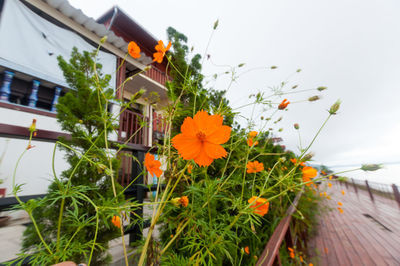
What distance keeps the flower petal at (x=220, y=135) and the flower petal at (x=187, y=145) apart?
0.14 feet

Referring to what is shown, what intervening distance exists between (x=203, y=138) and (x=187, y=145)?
5 centimetres

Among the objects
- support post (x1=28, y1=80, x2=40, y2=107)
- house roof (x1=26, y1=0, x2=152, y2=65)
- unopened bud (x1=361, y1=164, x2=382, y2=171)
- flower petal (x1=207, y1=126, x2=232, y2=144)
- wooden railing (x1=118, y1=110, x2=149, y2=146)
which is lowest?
unopened bud (x1=361, y1=164, x2=382, y2=171)

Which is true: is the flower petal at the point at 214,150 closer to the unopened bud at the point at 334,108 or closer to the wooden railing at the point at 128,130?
the unopened bud at the point at 334,108

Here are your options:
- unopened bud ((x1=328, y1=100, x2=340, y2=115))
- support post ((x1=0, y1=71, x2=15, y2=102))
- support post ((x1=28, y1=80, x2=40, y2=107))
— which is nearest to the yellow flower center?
unopened bud ((x1=328, y1=100, x2=340, y2=115))

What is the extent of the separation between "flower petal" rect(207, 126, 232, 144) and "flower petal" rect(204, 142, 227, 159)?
0.02 meters

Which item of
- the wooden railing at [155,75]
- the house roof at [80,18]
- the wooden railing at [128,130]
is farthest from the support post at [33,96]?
the wooden railing at [155,75]

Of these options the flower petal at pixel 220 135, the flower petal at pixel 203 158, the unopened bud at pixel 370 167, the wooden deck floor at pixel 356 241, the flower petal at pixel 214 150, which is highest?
the flower petal at pixel 220 135

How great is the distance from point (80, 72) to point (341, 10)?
3314 mm

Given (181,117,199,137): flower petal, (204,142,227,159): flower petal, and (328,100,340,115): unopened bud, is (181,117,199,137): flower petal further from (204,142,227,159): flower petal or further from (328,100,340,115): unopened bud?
(328,100,340,115): unopened bud

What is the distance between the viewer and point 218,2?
1.42 m

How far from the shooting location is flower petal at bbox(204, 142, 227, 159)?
1.43 feet

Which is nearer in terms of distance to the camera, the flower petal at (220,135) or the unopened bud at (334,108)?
the flower petal at (220,135)

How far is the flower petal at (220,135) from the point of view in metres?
0.43

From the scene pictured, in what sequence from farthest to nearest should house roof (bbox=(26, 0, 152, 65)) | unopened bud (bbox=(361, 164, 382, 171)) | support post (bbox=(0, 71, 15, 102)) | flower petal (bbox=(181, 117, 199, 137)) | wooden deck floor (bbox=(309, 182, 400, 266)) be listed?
1. house roof (bbox=(26, 0, 152, 65))
2. support post (bbox=(0, 71, 15, 102))
3. wooden deck floor (bbox=(309, 182, 400, 266))
4. unopened bud (bbox=(361, 164, 382, 171))
5. flower petal (bbox=(181, 117, 199, 137))
